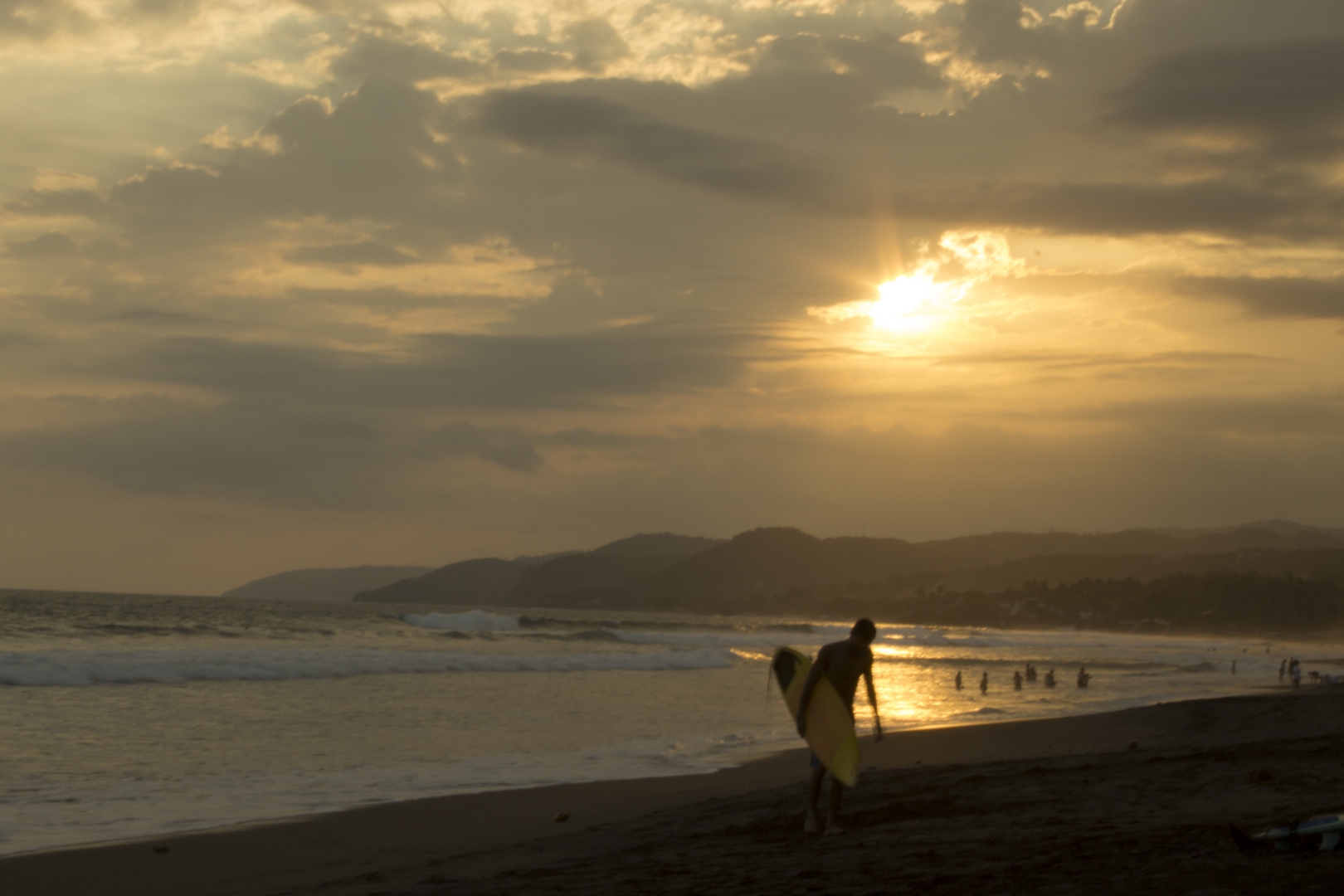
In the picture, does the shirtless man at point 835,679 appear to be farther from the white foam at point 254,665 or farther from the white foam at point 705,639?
the white foam at point 705,639

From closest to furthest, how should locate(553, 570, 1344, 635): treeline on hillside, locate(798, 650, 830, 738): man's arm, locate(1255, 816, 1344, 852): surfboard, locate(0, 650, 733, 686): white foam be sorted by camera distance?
locate(1255, 816, 1344, 852): surfboard
locate(798, 650, 830, 738): man's arm
locate(0, 650, 733, 686): white foam
locate(553, 570, 1344, 635): treeline on hillside

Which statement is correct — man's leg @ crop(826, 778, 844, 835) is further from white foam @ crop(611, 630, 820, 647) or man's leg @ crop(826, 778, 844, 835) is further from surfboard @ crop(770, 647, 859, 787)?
white foam @ crop(611, 630, 820, 647)

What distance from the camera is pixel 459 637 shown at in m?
55.1

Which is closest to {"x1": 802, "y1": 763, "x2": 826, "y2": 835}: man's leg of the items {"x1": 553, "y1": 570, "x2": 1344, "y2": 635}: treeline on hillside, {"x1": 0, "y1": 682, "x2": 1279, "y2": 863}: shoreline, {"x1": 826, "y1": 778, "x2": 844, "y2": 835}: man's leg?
{"x1": 826, "y1": 778, "x2": 844, "y2": 835}: man's leg

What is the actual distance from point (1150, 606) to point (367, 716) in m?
125

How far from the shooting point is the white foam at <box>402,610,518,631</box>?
234ft

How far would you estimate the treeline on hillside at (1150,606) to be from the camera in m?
115

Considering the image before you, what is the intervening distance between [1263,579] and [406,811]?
445 feet

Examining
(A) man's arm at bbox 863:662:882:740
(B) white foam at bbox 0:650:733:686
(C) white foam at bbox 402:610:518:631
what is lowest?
(C) white foam at bbox 402:610:518:631

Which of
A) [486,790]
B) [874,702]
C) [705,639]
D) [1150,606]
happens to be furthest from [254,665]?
[1150,606]

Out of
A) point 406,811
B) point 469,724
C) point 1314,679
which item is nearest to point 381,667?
point 469,724

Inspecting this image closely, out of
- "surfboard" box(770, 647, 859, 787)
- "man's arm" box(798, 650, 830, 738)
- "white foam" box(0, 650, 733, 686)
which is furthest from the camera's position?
"white foam" box(0, 650, 733, 686)

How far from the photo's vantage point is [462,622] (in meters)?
74.9

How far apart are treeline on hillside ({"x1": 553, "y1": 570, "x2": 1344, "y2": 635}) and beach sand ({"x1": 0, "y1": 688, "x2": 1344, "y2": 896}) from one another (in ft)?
385
